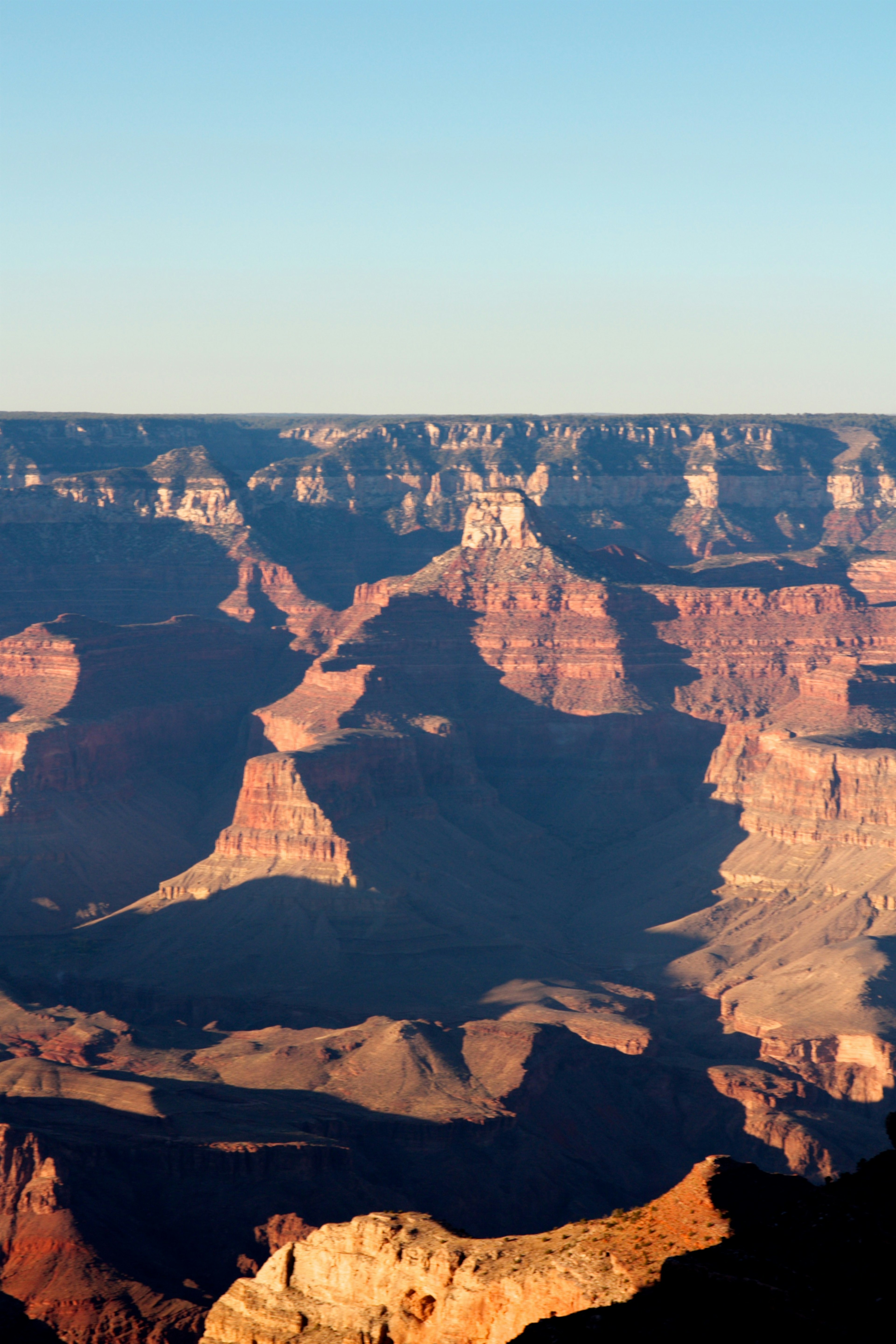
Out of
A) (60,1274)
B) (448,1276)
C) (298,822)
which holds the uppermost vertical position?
(448,1276)

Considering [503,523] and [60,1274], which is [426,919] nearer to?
[60,1274]

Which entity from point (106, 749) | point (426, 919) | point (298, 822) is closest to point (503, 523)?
point (106, 749)

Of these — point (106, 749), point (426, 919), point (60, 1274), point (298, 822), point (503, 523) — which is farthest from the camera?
point (503, 523)

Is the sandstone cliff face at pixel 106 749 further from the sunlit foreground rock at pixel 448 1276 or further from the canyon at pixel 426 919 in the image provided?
the sunlit foreground rock at pixel 448 1276

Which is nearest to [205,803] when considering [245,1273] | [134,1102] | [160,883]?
[160,883]

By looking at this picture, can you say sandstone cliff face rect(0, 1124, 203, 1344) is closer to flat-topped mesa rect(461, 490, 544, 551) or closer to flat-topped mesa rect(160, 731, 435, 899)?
flat-topped mesa rect(160, 731, 435, 899)

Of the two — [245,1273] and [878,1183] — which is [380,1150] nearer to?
[245,1273]

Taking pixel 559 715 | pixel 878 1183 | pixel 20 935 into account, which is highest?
pixel 878 1183
